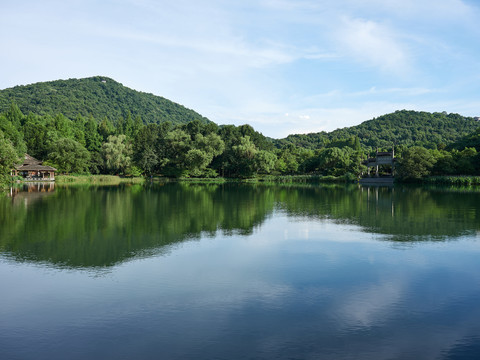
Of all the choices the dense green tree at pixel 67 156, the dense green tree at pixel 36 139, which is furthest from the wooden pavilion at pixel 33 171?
the dense green tree at pixel 36 139

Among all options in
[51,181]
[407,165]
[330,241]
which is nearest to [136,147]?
[51,181]

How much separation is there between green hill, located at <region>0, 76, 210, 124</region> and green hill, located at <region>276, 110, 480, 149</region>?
46.8 meters

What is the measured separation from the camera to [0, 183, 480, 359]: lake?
21.5 ft

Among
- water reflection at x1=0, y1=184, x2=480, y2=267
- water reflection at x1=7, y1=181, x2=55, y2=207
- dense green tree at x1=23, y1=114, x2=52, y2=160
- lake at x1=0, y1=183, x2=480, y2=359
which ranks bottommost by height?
lake at x1=0, y1=183, x2=480, y2=359

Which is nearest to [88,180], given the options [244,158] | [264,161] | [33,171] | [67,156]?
[67,156]

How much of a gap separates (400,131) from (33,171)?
12076 centimetres

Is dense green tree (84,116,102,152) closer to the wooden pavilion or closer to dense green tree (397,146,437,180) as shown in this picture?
the wooden pavilion

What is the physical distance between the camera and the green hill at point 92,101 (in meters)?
105

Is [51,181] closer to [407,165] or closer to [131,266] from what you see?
[131,266]

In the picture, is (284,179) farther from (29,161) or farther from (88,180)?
(29,161)

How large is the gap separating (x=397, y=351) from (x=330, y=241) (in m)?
9.05

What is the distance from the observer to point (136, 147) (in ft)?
250

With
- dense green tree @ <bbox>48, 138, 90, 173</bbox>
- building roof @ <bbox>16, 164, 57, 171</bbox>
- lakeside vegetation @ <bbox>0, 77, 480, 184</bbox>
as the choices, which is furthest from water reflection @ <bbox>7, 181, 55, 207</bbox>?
lakeside vegetation @ <bbox>0, 77, 480, 184</bbox>

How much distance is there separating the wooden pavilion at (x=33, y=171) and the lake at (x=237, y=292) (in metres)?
46.8
